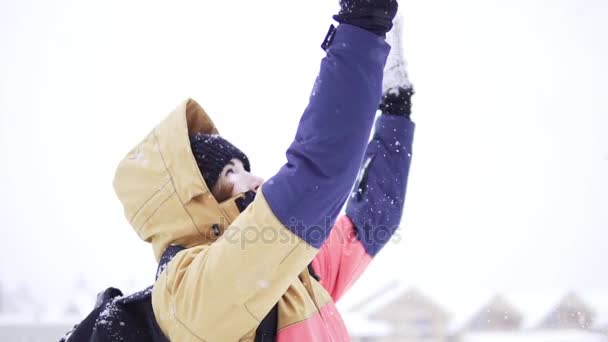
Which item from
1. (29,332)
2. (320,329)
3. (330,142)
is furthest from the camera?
(29,332)

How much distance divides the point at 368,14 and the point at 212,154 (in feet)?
2.31

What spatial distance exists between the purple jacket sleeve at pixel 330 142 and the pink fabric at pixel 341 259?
0.62 m

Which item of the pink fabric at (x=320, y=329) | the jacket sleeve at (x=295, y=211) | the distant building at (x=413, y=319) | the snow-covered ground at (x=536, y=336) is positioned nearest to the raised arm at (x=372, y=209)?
the pink fabric at (x=320, y=329)

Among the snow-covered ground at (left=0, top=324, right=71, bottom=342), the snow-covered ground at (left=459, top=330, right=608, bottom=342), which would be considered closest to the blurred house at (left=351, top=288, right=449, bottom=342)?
the snow-covered ground at (left=459, top=330, right=608, bottom=342)

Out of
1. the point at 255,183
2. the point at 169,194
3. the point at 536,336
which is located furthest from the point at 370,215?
the point at 536,336

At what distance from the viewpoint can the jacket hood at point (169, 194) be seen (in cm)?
129

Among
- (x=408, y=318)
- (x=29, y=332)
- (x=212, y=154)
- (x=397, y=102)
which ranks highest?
(x=397, y=102)

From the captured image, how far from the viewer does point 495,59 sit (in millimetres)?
198500

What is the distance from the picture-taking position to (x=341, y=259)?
1.67m

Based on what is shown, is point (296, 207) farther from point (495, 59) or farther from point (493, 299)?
point (495, 59)

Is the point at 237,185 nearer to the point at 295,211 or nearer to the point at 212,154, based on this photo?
the point at 212,154

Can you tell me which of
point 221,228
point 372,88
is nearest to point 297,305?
point 221,228

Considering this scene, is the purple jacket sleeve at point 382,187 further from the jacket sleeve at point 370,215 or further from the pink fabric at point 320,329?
the pink fabric at point 320,329

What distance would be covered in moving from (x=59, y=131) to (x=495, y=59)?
496 ft
